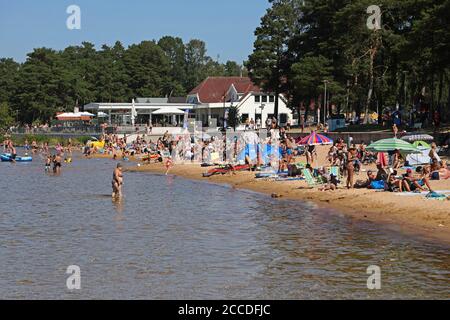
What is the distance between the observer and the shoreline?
20.1 meters

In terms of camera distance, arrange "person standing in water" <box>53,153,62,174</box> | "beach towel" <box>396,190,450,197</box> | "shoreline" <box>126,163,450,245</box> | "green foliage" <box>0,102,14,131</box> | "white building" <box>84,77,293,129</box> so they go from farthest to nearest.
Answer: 1. "green foliage" <box>0,102,14,131</box>
2. "white building" <box>84,77,293,129</box>
3. "person standing in water" <box>53,153,62,174</box>
4. "beach towel" <box>396,190,450,197</box>
5. "shoreline" <box>126,163,450,245</box>

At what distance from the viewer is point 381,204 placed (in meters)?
23.5

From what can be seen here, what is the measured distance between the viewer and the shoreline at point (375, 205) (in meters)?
20.1

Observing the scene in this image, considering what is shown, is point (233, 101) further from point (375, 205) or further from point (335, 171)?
point (375, 205)

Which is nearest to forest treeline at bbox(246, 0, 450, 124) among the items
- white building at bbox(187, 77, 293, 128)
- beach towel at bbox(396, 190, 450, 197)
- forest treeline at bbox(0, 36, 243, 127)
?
white building at bbox(187, 77, 293, 128)

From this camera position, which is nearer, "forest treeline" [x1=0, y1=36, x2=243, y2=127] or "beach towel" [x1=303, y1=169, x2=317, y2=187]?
"beach towel" [x1=303, y1=169, x2=317, y2=187]

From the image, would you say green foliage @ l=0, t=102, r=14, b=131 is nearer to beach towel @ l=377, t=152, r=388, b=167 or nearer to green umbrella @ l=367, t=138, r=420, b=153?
beach towel @ l=377, t=152, r=388, b=167

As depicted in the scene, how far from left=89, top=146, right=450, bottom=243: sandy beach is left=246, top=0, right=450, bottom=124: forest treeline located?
12.3 meters

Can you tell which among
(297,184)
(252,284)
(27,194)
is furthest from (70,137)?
(252,284)

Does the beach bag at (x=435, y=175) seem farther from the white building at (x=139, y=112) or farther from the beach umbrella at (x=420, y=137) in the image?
the white building at (x=139, y=112)

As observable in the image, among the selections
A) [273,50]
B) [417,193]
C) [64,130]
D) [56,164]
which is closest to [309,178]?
[417,193]

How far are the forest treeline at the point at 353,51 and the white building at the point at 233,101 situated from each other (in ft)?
43.3

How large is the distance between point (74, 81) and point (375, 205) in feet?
281

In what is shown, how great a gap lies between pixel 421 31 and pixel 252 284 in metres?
28.3
